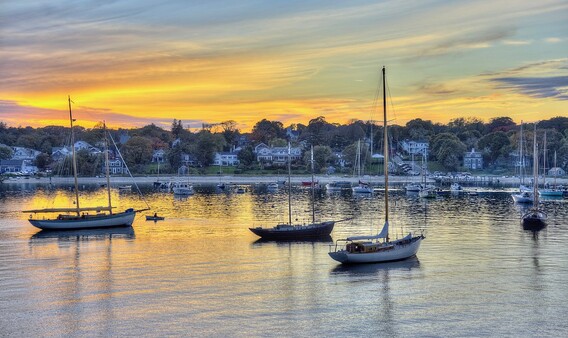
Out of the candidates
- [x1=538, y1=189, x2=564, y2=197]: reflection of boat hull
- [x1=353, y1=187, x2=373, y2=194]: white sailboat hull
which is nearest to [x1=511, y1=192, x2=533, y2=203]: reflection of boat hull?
[x1=538, y1=189, x2=564, y2=197]: reflection of boat hull

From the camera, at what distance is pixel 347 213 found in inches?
3873

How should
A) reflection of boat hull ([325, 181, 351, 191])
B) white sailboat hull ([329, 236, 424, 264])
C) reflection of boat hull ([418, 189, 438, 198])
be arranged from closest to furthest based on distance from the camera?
white sailboat hull ([329, 236, 424, 264]), reflection of boat hull ([418, 189, 438, 198]), reflection of boat hull ([325, 181, 351, 191])

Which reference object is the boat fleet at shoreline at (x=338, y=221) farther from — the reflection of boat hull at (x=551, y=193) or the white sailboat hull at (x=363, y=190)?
the white sailboat hull at (x=363, y=190)

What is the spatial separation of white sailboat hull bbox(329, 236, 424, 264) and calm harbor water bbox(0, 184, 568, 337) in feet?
2.34

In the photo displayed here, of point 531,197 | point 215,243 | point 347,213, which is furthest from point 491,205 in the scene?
point 215,243

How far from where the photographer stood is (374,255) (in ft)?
162

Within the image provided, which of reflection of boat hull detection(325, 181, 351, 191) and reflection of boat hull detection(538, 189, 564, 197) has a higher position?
reflection of boat hull detection(325, 181, 351, 191)

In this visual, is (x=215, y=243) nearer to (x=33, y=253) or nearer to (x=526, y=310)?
(x=33, y=253)

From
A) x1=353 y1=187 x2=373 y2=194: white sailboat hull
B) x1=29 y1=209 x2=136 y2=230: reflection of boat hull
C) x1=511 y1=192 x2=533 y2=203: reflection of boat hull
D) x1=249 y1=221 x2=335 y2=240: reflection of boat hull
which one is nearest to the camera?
x1=249 y1=221 x2=335 y2=240: reflection of boat hull

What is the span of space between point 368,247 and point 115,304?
2046cm

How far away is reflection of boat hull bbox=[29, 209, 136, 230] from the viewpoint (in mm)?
76312

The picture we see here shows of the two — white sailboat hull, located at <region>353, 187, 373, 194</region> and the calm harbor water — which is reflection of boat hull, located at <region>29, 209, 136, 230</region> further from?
white sailboat hull, located at <region>353, 187, 373, 194</region>

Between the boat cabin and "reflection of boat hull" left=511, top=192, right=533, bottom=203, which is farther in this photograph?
"reflection of boat hull" left=511, top=192, right=533, bottom=203

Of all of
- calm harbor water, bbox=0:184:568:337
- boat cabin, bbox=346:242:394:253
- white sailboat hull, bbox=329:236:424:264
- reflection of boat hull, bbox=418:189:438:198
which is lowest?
calm harbor water, bbox=0:184:568:337
